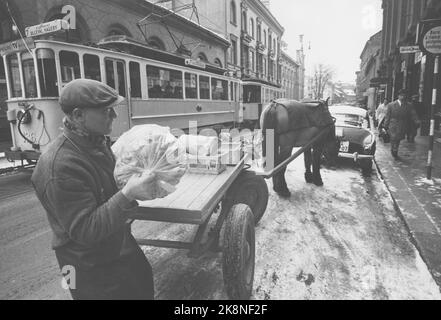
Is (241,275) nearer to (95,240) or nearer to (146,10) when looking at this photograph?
(95,240)

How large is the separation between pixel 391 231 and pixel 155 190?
3.93 metres

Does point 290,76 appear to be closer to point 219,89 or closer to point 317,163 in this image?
point 219,89

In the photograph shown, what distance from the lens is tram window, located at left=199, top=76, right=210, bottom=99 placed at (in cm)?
1464

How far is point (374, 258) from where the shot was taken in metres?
3.60

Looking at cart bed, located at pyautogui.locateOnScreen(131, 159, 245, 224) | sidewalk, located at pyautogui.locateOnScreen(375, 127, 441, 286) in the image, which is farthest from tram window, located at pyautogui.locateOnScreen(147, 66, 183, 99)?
cart bed, located at pyautogui.locateOnScreen(131, 159, 245, 224)

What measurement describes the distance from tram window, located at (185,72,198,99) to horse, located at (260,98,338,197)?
7723 mm

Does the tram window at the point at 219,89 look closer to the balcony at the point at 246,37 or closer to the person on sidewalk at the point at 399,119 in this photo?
the person on sidewalk at the point at 399,119

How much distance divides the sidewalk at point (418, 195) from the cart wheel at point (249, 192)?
1.97 metres

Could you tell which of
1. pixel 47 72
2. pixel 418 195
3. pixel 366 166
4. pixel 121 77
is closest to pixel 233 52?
pixel 121 77

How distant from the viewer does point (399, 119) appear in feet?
30.1

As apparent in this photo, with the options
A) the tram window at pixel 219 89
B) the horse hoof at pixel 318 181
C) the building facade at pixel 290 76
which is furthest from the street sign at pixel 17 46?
the building facade at pixel 290 76

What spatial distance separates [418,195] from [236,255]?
15.7 ft

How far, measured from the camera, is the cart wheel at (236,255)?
96.9 inches
